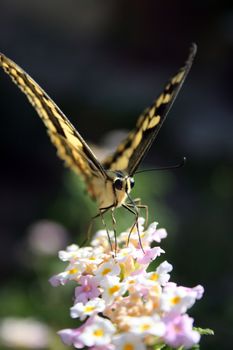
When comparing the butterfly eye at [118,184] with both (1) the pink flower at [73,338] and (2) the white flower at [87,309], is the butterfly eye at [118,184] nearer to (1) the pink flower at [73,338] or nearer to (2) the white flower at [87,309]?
(2) the white flower at [87,309]

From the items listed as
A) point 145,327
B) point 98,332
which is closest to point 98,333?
point 98,332

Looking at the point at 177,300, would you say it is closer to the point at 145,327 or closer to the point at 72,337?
the point at 145,327

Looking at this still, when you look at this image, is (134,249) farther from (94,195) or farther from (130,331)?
(94,195)

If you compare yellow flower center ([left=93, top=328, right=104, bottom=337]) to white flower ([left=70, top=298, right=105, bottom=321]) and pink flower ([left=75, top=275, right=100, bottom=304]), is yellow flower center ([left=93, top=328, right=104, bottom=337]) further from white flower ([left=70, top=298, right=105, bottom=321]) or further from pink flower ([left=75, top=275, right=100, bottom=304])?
pink flower ([left=75, top=275, right=100, bottom=304])

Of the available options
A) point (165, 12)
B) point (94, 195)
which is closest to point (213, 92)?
point (165, 12)

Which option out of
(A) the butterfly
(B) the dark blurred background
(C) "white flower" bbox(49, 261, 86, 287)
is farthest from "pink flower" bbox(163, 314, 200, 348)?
(B) the dark blurred background

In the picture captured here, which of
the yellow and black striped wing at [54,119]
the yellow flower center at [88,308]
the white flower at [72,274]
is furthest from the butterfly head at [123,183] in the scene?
the yellow flower center at [88,308]

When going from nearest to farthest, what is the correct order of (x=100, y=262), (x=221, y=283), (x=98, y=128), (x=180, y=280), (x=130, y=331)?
(x=130, y=331) < (x=100, y=262) < (x=221, y=283) < (x=180, y=280) < (x=98, y=128)
